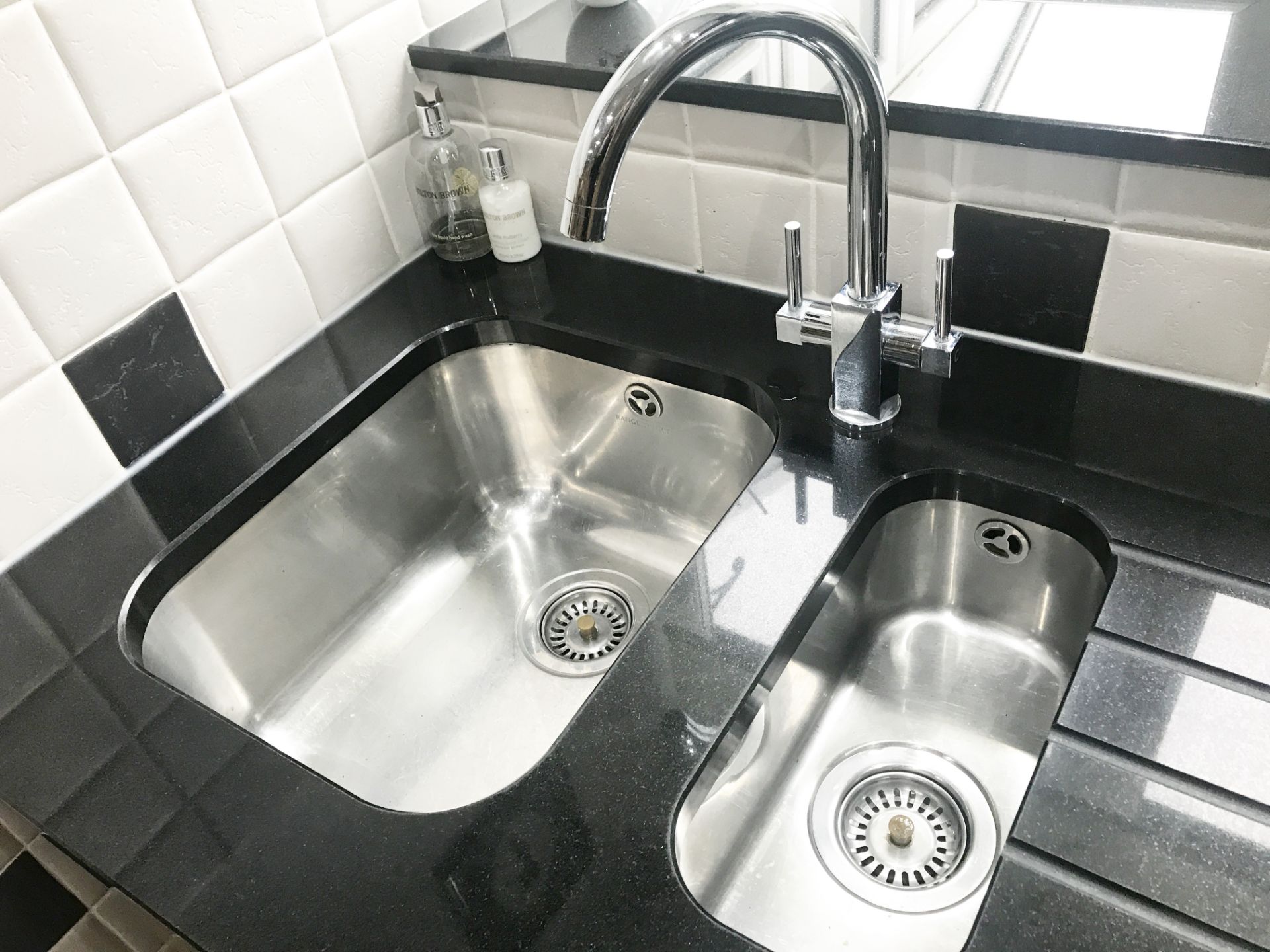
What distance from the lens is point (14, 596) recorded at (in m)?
0.74

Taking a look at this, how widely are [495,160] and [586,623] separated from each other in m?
0.42

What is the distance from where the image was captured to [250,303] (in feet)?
2.86

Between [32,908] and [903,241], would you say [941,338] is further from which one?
[32,908]

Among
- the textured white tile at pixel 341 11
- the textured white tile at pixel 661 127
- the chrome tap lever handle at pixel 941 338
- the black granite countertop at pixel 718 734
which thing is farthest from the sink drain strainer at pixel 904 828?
the textured white tile at pixel 341 11

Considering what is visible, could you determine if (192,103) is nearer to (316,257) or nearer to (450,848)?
(316,257)

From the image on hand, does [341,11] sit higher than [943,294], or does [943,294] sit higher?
[341,11]

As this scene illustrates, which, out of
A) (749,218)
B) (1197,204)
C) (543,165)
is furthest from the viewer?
(543,165)

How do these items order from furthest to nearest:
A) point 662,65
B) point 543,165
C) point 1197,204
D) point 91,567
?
1. point 543,165
2. point 91,567
3. point 1197,204
4. point 662,65

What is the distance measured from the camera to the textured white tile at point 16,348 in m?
0.70

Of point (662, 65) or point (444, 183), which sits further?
point (444, 183)

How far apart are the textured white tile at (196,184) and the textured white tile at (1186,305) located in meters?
0.67

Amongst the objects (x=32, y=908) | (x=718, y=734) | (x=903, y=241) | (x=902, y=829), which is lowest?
(x=32, y=908)

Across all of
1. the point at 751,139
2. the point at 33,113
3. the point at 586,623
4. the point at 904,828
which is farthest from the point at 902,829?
the point at 33,113

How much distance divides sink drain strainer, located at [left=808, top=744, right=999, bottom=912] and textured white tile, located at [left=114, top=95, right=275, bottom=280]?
64 centimetres
